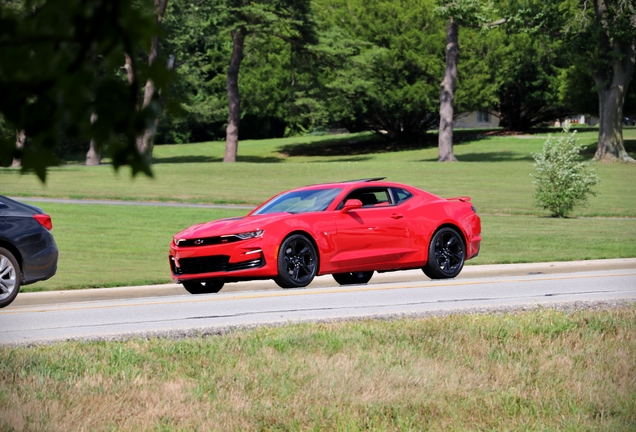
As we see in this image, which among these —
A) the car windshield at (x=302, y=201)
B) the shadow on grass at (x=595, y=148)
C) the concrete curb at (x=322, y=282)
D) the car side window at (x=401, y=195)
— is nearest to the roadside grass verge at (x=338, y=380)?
the car windshield at (x=302, y=201)

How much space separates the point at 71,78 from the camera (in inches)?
100

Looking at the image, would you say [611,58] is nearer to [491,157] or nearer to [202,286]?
[491,157]

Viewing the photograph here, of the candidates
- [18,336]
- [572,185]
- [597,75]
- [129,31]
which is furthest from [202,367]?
[597,75]

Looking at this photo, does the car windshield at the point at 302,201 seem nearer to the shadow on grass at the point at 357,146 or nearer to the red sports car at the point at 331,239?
the red sports car at the point at 331,239

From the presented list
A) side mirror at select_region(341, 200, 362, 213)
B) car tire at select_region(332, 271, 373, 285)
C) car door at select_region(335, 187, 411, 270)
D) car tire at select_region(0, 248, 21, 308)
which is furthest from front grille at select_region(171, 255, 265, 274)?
car tire at select_region(332, 271, 373, 285)

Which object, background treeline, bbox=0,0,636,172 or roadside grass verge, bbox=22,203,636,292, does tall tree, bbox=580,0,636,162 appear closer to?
background treeline, bbox=0,0,636,172

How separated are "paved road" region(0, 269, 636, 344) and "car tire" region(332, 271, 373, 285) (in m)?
1.05

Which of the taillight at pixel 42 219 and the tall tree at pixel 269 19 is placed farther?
the tall tree at pixel 269 19

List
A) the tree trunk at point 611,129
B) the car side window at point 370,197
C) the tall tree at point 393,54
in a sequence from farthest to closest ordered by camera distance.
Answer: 1. the tall tree at point 393,54
2. the tree trunk at point 611,129
3. the car side window at point 370,197

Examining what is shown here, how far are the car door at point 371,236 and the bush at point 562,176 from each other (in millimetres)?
14306

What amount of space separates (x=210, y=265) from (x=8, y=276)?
2.61 m

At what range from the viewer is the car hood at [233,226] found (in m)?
12.5

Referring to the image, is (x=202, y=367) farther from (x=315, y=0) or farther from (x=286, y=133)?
(x=286, y=133)

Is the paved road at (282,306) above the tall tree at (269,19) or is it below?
below
